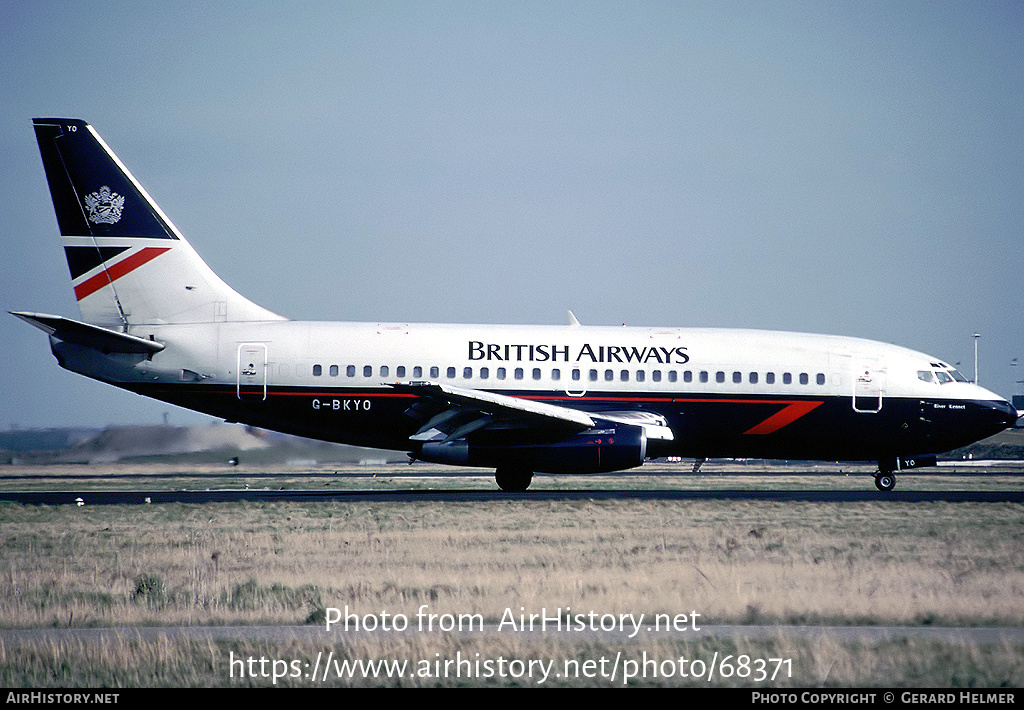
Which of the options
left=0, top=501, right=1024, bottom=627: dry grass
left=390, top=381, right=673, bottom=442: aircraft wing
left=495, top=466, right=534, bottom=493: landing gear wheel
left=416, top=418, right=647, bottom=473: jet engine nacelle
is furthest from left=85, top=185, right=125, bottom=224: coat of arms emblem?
left=495, top=466, right=534, bottom=493: landing gear wheel

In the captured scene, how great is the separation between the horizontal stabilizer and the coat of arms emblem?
3.05 meters

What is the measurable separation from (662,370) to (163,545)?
50.4 ft

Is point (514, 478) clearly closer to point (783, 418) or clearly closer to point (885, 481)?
point (783, 418)

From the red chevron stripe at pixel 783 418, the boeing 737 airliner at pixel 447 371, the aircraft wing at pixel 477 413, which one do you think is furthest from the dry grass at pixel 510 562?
the red chevron stripe at pixel 783 418

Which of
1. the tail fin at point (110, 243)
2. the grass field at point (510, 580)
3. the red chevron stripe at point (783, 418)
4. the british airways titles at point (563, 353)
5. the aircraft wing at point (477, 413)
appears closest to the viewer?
the grass field at point (510, 580)

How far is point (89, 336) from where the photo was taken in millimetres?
28609

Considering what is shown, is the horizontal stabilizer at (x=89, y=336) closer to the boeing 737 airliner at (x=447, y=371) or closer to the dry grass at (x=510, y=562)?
the boeing 737 airliner at (x=447, y=371)

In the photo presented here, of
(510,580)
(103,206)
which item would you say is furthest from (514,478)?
(510,580)

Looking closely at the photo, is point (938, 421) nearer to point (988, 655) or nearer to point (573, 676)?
point (988, 655)

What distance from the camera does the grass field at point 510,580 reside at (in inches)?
394

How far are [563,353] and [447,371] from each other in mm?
3140

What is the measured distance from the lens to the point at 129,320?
98.6 ft

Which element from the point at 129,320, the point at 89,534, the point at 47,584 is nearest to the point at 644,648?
the point at 47,584

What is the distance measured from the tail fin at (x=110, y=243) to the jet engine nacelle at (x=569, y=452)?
778 centimetres
